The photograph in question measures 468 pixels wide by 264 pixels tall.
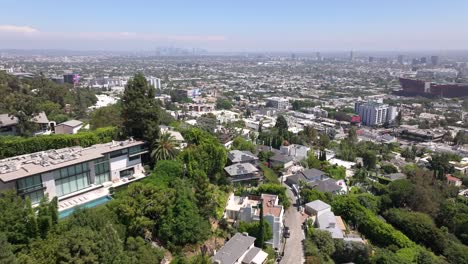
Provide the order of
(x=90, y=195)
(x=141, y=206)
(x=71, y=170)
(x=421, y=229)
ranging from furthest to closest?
(x=421, y=229)
(x=90, y=195)
(x=71, y=170)
(x=141, y=206)

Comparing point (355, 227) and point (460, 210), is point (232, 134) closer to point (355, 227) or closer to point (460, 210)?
point (355, 227)

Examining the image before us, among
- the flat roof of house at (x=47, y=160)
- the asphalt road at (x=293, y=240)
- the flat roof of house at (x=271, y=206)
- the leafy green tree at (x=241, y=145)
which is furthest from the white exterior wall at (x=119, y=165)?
the leafy green tree at (x=241, y=145)

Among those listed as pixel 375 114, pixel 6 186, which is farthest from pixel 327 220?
pixel 375 114

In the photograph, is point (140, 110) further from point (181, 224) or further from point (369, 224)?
point (369, 224)

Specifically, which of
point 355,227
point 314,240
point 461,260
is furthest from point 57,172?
point 461,260

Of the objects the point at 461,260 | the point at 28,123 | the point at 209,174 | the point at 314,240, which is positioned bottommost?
the point at 461,260

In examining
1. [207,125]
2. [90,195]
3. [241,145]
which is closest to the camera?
[90,195]

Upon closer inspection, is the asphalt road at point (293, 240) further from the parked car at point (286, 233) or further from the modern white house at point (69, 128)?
the modern white house at point (69, 128)

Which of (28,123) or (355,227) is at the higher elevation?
(28,123)
